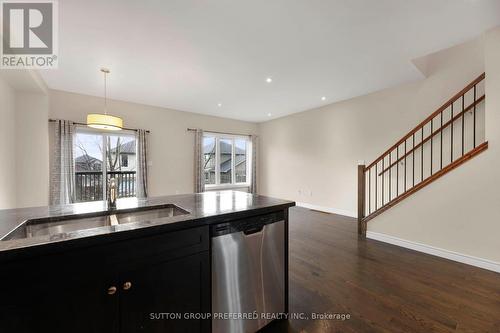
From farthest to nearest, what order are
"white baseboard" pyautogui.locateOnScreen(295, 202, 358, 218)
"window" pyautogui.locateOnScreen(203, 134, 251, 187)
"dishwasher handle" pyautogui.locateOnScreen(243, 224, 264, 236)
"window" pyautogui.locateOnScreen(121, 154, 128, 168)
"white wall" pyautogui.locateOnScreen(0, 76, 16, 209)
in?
1. "window" pyautogui.locateOnScreen(203, 134, 251, 187)
2. "window" pyautogui.locateOnScreen(121, 154, 128, 168)
3. "white baseboard" pyautogui.locateOnScreen(295, 202, 358, 218)
4. "white wall" pyautogui.locateOnScreen(0, 76, 16, 209)
5. "dishwasher handle" pyautogui.locateOnScreen(243, 224, 264, 236)

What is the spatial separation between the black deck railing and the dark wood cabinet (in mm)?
4105

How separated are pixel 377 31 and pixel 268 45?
4.08 ft

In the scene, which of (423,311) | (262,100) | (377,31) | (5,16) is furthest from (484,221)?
(5,16)

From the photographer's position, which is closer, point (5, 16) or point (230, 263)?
point (230, 263)

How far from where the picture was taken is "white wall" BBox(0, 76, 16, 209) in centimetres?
311

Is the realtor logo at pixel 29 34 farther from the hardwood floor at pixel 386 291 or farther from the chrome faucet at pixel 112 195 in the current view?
the hardwood floor at pixel 386 291

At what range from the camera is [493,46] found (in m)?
2.42

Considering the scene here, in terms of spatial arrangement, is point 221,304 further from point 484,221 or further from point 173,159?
point 173,159

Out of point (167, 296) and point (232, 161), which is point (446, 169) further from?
point (232, 161)

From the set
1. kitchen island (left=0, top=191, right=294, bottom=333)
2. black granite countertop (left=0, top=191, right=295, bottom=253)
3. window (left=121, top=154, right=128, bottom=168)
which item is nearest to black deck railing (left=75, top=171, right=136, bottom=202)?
window (left=121, top=154, right=128, bottom=168)

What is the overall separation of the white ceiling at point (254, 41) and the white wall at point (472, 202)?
2.58 feet

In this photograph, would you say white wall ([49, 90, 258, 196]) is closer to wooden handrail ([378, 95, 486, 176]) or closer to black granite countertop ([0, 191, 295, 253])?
black granite countertop ([0, 191, 295, 253])

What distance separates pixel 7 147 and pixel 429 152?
273 inches

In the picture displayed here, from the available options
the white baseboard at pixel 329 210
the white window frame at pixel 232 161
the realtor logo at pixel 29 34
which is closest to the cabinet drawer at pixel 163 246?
the realtor logo at pixel 29 34
